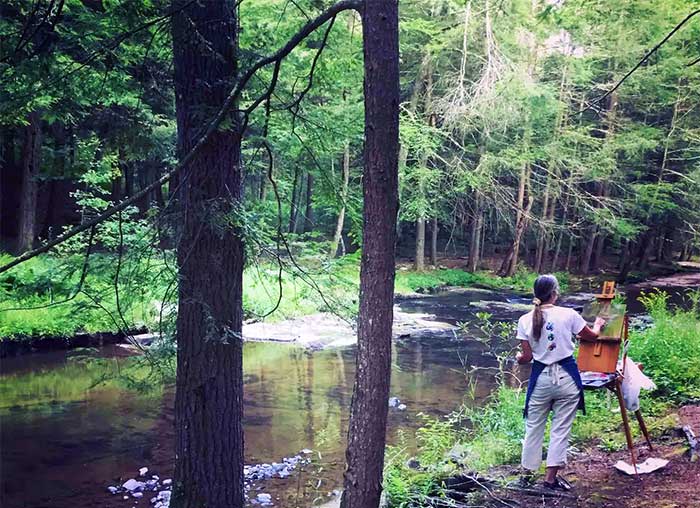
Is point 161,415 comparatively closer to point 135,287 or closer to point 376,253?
point 135,287

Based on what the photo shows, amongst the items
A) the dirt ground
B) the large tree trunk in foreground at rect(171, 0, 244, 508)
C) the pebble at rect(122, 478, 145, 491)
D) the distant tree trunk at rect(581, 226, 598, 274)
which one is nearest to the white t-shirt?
the dirt ground

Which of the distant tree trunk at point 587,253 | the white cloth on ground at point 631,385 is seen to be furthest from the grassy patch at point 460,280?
the white cloth on ground at point 631,385

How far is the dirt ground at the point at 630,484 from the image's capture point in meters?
4.43

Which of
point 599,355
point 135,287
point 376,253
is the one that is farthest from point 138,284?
point 599,355

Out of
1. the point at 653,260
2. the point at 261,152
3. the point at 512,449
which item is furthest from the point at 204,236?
the point at 653,260

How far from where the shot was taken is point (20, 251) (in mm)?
17125

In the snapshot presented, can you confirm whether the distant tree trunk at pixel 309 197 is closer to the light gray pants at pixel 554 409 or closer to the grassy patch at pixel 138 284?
the grassy patch at pixel 138 284

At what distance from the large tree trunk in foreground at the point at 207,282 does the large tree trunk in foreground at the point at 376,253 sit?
1.31m

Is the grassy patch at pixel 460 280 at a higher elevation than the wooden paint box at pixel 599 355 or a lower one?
lower

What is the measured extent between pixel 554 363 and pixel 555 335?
0.81 ft

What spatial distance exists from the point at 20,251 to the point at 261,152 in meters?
15.0

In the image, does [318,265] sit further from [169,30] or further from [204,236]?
[169,30]

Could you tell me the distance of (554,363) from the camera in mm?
4840

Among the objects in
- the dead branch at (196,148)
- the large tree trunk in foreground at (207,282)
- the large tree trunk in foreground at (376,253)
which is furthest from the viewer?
the large tree trunk in foreground at (207,282)
